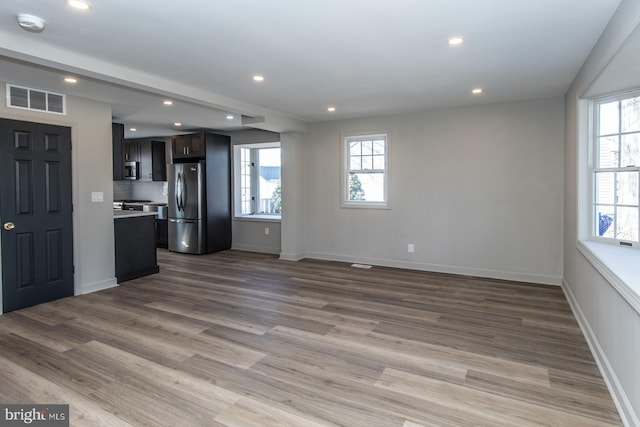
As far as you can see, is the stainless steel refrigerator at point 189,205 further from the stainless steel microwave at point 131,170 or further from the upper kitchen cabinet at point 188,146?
the stainless steel microwave at point 131,170

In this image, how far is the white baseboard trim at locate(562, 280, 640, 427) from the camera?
2064 mm

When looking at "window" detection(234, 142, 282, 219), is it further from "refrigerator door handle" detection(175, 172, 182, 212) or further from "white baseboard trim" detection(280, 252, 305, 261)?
"white baseboard trim" detection(280, 252, 305, 261)

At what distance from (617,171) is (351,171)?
3.77 metres

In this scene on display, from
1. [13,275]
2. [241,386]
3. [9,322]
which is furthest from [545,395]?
[13,275]

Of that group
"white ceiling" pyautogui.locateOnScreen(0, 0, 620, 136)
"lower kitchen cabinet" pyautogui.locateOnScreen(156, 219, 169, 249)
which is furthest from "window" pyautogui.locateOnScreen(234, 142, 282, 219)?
"white ceiling" pyautogui.locateOnScreen(0, 0, 620, 136)

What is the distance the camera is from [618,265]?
259 cm

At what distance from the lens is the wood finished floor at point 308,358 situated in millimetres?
2250

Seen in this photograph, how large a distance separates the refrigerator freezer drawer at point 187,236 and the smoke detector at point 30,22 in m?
4.79

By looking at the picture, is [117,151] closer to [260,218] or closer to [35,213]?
[35,213]

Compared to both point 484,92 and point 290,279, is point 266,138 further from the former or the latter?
point 484,92

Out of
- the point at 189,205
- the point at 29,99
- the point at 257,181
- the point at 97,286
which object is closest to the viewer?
the point at 29,99

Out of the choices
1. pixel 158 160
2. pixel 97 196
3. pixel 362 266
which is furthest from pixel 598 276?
pixel 158 160

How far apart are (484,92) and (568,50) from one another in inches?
55.3

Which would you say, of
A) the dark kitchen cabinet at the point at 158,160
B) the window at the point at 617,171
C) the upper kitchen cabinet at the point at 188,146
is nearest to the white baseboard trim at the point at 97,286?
the upper kitchen cabinet at the point at 188,146
